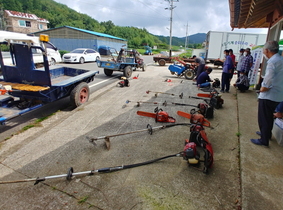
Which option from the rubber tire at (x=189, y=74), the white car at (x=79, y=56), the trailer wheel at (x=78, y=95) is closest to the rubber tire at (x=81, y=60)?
the white car at (x=79, y=56)

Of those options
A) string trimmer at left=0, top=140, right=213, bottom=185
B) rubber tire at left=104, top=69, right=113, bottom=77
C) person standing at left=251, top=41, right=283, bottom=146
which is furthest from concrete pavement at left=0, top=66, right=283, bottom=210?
rubber tire at left=104, top=69, right=113, bottom=77

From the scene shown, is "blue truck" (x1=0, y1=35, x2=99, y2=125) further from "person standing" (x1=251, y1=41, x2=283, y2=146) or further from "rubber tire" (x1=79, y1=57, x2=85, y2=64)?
"rubber tire" (x1=79, y1=57, x2=85, y2=64)

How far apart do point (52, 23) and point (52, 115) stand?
77.7 meters

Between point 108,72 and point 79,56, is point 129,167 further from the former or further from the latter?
point 79,56

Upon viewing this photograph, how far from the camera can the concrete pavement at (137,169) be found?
2145 millimetres

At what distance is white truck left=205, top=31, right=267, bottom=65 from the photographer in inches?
664

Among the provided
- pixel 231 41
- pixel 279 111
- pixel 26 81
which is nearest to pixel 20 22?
pixel 231 41

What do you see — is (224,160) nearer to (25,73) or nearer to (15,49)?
(25,73)

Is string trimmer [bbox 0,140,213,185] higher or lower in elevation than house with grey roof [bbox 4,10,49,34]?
lower

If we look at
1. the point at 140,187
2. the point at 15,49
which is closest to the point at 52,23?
the point at 15,49

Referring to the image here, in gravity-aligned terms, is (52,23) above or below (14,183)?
above

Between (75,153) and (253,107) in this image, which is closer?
(75,153)

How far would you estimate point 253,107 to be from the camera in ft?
17.8

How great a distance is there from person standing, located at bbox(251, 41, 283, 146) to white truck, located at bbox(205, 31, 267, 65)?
15.6 metres
